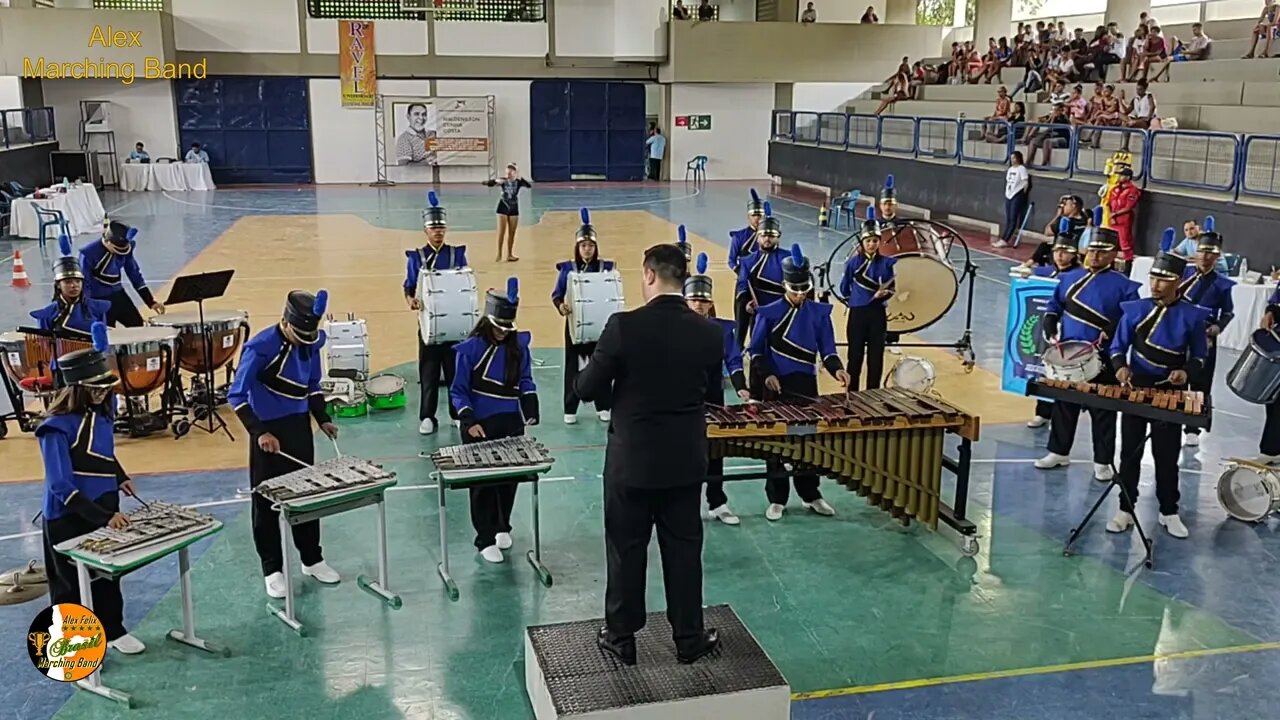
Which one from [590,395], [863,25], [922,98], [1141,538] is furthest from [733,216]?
[590,395]

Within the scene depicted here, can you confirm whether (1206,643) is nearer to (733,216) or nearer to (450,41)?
(733,216)

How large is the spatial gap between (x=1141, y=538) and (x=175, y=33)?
116ft

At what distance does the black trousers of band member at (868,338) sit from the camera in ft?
34.5

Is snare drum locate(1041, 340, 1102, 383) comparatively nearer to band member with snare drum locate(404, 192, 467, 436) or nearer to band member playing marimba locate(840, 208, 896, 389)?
band member playing marimba locate(840, 208, 896, 389)

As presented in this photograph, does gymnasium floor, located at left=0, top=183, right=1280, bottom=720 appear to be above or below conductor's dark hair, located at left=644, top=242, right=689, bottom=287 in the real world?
below

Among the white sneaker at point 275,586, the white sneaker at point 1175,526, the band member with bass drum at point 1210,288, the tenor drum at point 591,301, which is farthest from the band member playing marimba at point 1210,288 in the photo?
the white sneaker at point 275,586

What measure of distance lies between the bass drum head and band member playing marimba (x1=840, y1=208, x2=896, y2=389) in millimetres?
199

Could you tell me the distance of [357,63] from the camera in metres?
36.6

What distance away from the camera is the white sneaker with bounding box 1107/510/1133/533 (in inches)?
322

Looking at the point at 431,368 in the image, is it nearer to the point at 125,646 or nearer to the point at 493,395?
the point at 493,395

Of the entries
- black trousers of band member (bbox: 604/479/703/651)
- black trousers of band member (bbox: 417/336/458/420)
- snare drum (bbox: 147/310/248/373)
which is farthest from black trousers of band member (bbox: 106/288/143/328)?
black trousers of band member (bbox: 604/479/703/651)

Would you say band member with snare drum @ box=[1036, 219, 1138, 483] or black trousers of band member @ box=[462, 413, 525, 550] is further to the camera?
band member with snare drum @ box=[1036, 219, 1138, 483]

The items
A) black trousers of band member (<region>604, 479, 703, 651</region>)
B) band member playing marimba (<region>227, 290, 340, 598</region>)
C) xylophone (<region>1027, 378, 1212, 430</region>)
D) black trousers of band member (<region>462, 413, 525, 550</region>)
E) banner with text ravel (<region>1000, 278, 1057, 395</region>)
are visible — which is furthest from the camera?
banner with text ravel (<region>1000, 278, 1057, 395</region>)

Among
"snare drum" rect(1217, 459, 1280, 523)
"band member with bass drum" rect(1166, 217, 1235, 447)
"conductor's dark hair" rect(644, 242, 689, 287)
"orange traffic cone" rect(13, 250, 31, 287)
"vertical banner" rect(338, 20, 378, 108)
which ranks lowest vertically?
"snare drum" rect(1217, 459, 1280, 523)
